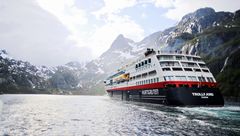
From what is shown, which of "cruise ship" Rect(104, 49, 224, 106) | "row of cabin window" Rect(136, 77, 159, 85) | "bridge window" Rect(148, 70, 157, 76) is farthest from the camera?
"bridge window" Rect(148, 70, 157, 76)

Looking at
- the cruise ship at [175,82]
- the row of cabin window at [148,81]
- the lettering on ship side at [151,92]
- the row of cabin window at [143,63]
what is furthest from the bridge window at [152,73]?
the lettering on ship side at [151,92]

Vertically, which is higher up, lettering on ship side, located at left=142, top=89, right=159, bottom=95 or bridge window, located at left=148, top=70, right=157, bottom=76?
bridge window, located at left=148, top=70, right=157, bottom=76

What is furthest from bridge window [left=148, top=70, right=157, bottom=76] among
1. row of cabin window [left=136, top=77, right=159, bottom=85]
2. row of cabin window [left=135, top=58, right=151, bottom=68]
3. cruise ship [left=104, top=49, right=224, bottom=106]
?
row of cabin window [left=135, top=58, right=151, bottom=68]

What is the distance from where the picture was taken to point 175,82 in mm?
46625

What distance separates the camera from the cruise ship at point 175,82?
44.4 metres

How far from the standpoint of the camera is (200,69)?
52.5 m

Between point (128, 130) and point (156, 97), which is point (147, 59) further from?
point (128, 130)

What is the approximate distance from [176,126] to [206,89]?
22230 millimetres

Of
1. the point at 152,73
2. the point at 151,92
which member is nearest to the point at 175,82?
the point at 151,92

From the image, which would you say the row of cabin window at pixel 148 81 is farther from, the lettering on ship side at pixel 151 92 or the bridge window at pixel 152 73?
the lettering on ship side at pixel 151 92

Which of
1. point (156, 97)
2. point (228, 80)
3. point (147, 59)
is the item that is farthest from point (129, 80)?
point (228, 80)

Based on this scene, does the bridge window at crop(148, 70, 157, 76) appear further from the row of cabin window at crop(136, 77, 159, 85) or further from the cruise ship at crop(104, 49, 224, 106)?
the row of cabin window at crop(136, 77, 159, 85)

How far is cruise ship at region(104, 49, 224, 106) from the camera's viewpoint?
4441 centimetres

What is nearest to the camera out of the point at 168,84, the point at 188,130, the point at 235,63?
the point at 188,130
